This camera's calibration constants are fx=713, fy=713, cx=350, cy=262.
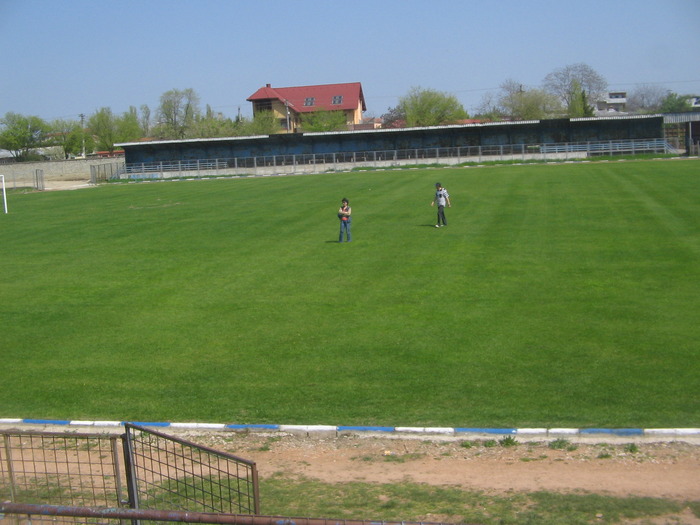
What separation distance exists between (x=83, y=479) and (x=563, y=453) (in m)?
6.54

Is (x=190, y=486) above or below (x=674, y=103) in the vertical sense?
below

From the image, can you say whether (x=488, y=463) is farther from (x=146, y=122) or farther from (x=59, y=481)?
(x=146, y=122)

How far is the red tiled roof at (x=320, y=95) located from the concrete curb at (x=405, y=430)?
11945 cm

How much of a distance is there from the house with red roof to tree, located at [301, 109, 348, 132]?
6.93 meters

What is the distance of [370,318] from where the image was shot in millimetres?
17328

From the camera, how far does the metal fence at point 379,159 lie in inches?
2758

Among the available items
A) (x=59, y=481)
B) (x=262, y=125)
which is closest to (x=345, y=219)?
(x=59, y=481)

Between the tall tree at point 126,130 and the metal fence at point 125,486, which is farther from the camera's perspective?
the tall tree at point 126,130

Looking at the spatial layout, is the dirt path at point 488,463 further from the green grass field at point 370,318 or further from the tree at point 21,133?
the tree at point 21,133

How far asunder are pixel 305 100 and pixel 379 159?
200 feet

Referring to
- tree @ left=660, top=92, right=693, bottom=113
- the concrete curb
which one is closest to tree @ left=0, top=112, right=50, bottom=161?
the concrete curb

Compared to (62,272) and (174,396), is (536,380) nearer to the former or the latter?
(174,396)

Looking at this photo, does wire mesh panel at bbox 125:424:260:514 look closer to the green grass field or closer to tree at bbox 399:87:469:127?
the green grass field

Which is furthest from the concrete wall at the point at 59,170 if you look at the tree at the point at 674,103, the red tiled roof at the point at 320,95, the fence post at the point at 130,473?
the tree at the point at 674,103
